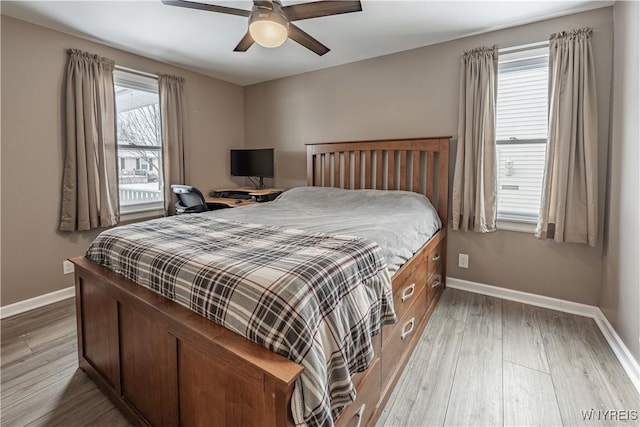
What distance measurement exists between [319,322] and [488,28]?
2.96 metres

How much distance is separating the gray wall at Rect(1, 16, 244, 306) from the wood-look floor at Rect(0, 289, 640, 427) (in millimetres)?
436

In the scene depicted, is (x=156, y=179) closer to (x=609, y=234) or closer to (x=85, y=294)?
(x=85, y=294)

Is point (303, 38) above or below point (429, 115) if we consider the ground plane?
above

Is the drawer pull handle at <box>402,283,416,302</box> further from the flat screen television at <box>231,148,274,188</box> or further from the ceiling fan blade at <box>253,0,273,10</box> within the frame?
the flat screen television at <box>231,148,274,188</box>

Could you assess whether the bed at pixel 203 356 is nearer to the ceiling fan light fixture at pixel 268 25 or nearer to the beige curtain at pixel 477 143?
the beige curtain at pixel 477 143

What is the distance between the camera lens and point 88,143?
9.21 feet

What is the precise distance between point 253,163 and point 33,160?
→ 2.20 m

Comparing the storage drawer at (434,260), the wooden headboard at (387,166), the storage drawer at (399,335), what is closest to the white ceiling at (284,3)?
the wooden headboard at (387,166)

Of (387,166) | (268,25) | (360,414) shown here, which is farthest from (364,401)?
(387,166)

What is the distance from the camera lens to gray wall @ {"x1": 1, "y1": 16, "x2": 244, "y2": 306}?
246 cm

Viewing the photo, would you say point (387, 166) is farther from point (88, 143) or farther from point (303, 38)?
point (88, 143)

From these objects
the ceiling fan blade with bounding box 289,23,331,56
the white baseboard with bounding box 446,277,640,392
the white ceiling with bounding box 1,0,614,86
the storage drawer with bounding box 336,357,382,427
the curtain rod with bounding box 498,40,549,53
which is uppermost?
the white ceiling with bounding box 1,0,614,86

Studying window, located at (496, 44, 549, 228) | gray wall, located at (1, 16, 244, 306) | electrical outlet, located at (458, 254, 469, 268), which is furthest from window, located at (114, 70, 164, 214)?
window, located at (496, 44, 549, 228)

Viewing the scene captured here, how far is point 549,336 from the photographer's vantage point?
217 centimetres
